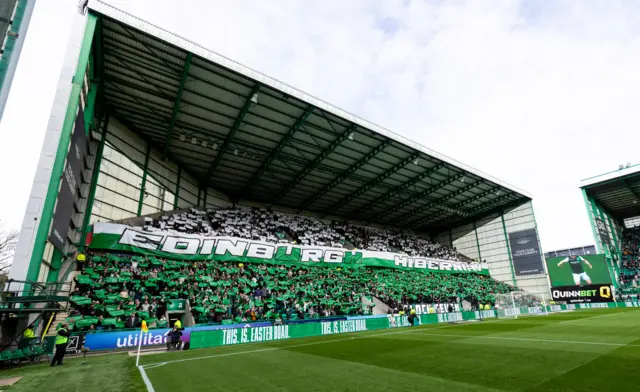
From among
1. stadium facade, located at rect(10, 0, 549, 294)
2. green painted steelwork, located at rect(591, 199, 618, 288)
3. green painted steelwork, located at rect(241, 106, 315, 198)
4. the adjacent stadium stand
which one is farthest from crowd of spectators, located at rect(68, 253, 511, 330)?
the adjacent stadium stand

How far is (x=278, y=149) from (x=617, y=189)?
169 feet

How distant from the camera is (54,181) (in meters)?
14.0

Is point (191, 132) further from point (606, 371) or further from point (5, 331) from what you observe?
point (606, 371)

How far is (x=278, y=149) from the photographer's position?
92.2 feet

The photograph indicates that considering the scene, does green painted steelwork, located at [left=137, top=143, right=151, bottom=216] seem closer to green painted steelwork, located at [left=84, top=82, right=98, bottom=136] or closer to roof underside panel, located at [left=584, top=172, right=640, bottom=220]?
green painted steelwork, located at [left=84, top=82, right=98, bottom=136]

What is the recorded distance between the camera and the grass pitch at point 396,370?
6344 millimetres

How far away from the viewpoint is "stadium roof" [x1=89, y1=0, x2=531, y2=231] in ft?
61.9

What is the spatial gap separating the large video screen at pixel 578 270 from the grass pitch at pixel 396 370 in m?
39.1

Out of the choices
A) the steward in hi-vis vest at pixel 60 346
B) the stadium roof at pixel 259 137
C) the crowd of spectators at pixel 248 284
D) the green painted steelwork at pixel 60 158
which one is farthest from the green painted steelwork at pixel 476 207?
the steward in hi-vis vest at pixel 60 346

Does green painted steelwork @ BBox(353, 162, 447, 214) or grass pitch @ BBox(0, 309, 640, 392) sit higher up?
green painted steelwork @ BBox(353, 162, 447, 214)

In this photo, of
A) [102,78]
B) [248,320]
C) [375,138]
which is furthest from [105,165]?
[375,138]

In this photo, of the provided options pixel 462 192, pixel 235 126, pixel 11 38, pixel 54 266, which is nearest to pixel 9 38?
pixel 11 38

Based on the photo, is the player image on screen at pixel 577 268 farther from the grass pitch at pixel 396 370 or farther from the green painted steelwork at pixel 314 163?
the grass pitch at pixel 396 370

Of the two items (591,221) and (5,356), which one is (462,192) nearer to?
(591,221)
